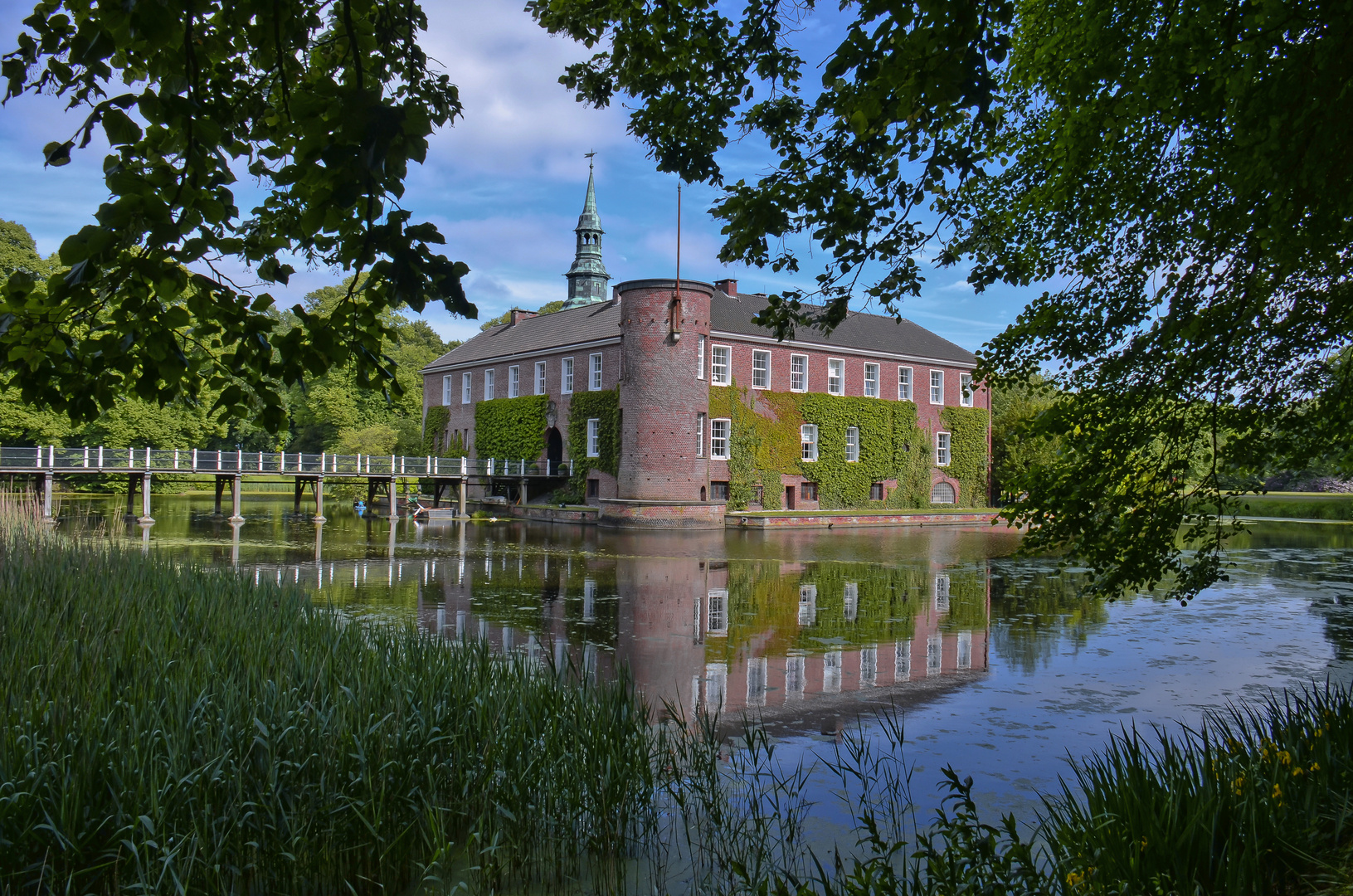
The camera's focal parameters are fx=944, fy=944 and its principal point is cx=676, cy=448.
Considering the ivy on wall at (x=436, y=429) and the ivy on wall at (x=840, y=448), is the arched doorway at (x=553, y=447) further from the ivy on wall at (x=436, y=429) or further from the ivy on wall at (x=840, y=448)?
the ivy on wall at (x=436, y=429)

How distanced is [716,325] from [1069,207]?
96.4ft

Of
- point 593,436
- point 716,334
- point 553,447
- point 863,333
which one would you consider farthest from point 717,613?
point 863,333

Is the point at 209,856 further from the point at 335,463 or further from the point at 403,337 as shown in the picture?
the point at 403,337

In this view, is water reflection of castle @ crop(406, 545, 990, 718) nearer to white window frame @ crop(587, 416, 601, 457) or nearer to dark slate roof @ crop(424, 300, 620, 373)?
white window frame @ crop(587, 416, 601, 457)

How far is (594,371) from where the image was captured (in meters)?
39.2

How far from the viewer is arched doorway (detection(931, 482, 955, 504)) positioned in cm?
4488

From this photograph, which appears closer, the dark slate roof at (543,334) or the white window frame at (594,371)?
the white window frame at (594,371)

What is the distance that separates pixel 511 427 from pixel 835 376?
1489cm

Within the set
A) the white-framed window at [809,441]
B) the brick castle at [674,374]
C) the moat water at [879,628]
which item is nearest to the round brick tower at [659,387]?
the brick castle at [674,374]

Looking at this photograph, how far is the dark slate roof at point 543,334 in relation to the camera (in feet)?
131

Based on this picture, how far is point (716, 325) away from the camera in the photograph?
38.3m

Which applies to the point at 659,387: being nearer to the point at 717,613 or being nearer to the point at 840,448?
the point at 840,448

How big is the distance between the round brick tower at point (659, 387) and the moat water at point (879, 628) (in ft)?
28.8

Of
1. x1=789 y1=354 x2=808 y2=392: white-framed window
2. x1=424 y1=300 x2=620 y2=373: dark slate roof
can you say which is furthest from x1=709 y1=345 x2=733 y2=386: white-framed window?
x1=424 y1=300 x2=620 y2=373: dark slate roof
